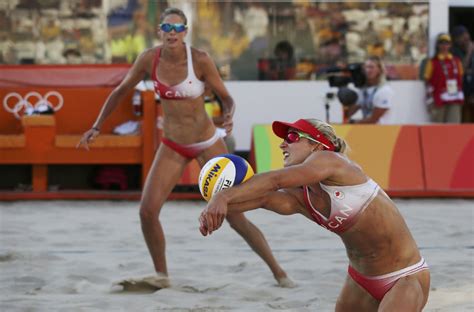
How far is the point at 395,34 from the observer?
1388 cm

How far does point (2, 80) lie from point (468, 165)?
17.7 ft

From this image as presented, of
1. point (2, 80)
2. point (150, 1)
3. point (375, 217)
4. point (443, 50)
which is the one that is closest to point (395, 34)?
point (443, 50)

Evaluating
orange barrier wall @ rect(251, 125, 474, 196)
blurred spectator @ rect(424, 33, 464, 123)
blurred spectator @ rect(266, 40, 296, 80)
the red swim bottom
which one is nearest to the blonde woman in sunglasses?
the red swim bottom

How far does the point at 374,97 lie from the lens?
11820 millimetres

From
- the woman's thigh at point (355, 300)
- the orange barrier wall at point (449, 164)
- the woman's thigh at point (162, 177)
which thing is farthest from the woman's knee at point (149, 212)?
the orange barrier wall at point (449, 164)

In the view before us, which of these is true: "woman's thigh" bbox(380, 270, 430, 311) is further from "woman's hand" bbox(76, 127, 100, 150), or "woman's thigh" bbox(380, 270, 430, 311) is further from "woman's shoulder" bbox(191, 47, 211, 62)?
"woman's shoulder" bbox(191, 47, 211, 62)

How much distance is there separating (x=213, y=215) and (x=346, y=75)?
28.1 feet

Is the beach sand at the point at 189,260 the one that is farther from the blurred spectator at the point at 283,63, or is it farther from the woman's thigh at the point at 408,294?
the blurred spectator at the point at 283,63

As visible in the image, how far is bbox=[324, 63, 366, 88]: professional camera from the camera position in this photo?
40.0ft

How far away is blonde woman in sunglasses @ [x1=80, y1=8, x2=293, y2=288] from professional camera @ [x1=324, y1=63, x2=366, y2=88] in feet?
17.2

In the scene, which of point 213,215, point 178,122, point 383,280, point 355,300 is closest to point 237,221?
point 178,122

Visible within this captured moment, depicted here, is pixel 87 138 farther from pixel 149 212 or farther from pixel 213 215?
pixel 213 215

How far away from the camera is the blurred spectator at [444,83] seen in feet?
44.3

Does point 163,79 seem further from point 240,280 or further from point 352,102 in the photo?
point 352,102
